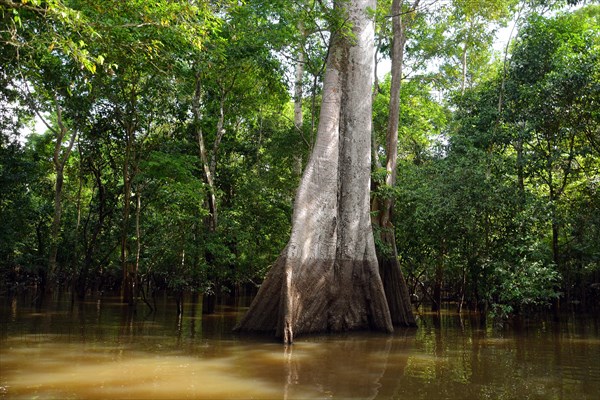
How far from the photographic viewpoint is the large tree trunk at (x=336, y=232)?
323 inches

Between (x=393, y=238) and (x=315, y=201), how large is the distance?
246 cm

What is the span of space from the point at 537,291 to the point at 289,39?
691cm

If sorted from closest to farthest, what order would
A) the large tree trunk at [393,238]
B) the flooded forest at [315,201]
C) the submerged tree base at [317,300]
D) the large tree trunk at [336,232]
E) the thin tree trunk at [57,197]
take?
1. the flooded forest at [315,201]
2. the submerged tree base at [317,300]
3. the large tree trunk at [336,232]
4. the large tree trunk at [393,238]
5. the thin tree trunk at [57,197]

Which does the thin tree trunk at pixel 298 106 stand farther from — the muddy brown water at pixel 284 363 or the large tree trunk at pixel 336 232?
the muddy brown water at pixel 284 363

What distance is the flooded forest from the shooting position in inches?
226

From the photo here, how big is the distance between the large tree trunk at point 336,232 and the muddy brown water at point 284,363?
467 millimetres

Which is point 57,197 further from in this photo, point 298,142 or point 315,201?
point 315,201

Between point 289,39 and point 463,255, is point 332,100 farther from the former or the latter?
point 463,255

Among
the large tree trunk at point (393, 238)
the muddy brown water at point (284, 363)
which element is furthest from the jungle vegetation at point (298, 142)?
the muddy brown water at point (284, 363)

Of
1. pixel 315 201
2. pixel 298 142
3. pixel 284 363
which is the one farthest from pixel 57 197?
pixel 284 363

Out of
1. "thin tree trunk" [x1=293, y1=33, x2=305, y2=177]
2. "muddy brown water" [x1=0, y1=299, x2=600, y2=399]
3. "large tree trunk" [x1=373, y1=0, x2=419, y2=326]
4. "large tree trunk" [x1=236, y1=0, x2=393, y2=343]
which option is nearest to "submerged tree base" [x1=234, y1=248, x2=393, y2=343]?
"large tree trunk" [x1=236, y1=0, x2=393, y2=343]

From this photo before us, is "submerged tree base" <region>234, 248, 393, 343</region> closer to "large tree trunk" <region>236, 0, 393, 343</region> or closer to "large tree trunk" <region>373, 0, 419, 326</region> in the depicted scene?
"large tree trunk" <region>236, 0, 393, 343</region>

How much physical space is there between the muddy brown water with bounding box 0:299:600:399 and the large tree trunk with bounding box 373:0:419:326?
2.01ft

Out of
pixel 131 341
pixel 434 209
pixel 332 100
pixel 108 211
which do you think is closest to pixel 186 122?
pixel 108 211
